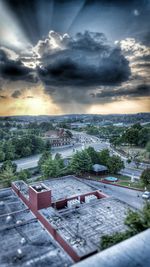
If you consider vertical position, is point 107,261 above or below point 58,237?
above

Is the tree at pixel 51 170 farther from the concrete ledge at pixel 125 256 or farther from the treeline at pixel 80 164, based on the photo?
the concrete ledge at pixel 125 256

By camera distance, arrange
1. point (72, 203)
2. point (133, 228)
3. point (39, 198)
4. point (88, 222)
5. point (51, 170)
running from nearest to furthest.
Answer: point (133, 228) → point (88, 222) → point (39, 198) → point (72, 203) → point (51, 170)

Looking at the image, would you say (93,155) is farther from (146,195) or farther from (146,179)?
(146,195)

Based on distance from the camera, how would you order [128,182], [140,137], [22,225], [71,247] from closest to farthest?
[71,247] → [22,225] → [128,182] → [140,137]

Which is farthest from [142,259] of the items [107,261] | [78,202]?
[78,202]

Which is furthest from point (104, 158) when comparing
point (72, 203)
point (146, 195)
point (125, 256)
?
point (125, 256)

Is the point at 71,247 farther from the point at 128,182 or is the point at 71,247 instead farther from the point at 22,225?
the point at 128,182

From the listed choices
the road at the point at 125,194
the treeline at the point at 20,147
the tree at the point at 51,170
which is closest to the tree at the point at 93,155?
the road at the point at 125,194
